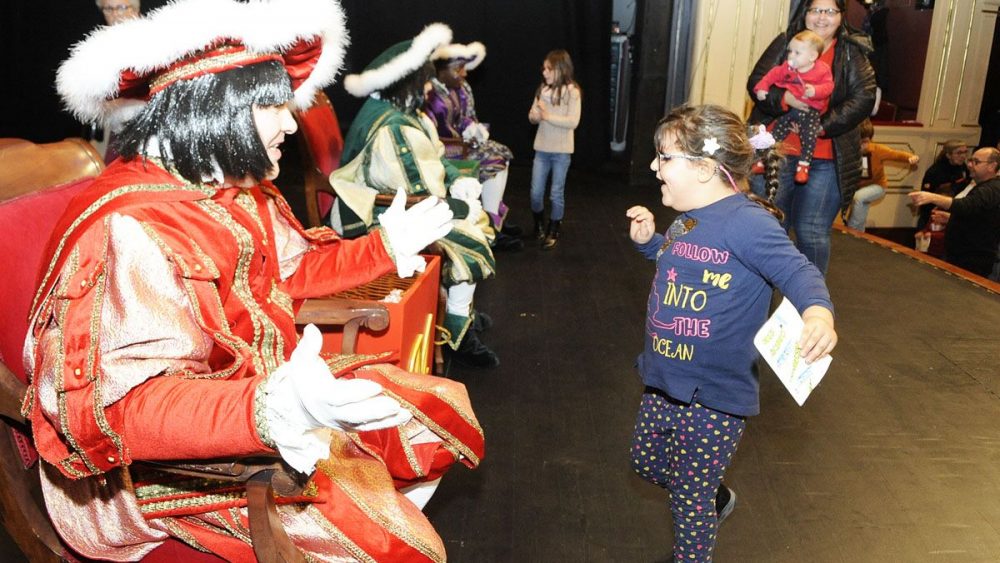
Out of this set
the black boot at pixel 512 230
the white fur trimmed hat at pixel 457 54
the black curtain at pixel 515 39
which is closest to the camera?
the white fur trimmed hat at pixel 457 54

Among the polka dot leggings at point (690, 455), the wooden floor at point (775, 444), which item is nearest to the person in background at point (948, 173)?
the wooden floor at point (775, 444)

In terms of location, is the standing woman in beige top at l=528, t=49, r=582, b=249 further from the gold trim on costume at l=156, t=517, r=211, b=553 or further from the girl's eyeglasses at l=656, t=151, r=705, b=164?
the gold trim on costume at l=156, t=517, r=211, b=553

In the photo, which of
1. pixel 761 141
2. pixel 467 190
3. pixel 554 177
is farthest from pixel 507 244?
pixel 761 141

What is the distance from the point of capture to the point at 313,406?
106cm

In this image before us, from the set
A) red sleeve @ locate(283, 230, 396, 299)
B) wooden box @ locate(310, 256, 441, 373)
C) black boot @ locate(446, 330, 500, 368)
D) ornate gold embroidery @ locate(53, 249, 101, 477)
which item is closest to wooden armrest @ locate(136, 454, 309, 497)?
ornate gold embroidery @ locate(53, 249, 101, 477)

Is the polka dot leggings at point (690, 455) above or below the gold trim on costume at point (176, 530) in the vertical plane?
below

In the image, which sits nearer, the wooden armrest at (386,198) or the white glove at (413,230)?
the white glove at (413,230)

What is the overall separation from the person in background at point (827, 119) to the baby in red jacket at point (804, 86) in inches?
1.1

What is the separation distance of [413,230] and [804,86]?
2040 mm

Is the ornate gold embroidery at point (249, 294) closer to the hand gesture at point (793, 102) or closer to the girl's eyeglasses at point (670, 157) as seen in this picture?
the girl's eyeglasses at point (670, 157)

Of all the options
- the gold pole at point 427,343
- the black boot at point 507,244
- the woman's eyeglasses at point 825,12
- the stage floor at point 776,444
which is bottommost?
the black boot at point 507,244

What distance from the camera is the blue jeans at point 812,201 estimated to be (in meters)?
3.28

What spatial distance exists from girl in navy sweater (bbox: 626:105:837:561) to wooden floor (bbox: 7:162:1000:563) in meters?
0.43

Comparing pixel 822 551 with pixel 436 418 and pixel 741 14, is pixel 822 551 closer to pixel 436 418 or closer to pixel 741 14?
pixel 436 418
